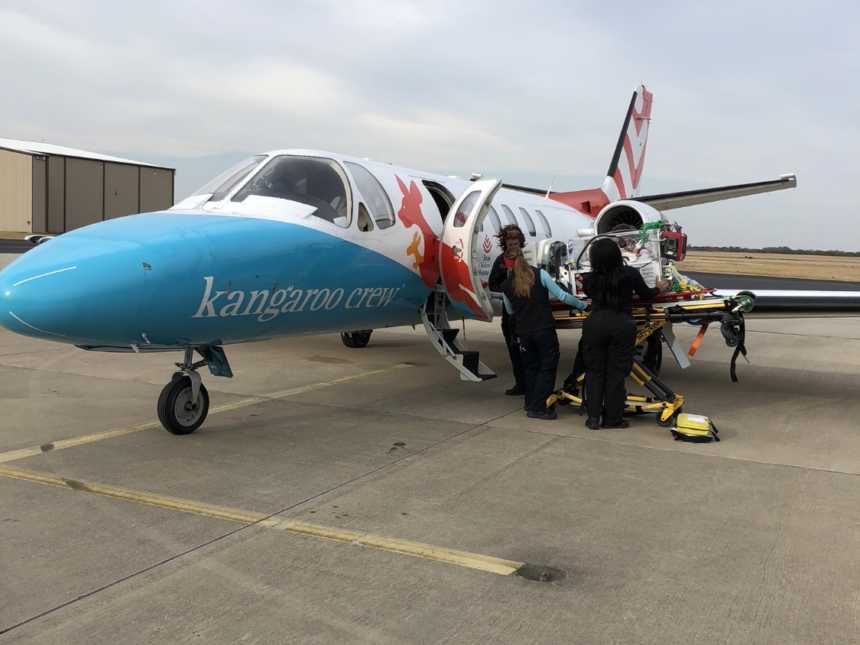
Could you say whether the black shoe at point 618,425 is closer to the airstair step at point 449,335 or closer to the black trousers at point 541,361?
the black trousers at point 541,361

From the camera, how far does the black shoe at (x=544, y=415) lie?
7352mm

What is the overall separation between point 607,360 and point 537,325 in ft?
2.67

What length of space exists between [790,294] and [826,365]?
3325mm

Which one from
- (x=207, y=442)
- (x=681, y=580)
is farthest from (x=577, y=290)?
(x=681, y=580)

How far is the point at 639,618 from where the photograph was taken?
10.7ft

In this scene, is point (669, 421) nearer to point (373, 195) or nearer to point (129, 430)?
point (373, 195)

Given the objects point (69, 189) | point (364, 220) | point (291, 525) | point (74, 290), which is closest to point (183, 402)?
point (74, 290)

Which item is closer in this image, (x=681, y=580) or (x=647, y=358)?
(x=681, y=580)

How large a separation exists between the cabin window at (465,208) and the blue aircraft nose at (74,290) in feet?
11.6

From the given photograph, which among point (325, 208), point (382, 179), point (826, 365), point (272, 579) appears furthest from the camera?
point (826, 365)

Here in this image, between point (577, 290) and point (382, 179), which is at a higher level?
point (382, 179)

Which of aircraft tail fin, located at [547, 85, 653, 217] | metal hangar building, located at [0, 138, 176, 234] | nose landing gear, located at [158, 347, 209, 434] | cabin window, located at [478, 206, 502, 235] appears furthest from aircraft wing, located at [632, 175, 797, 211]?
metal hangar building, located at [0, 138, 176, 234]

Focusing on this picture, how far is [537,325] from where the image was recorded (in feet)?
24.5

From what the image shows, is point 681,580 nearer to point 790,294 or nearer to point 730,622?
point 730,622
